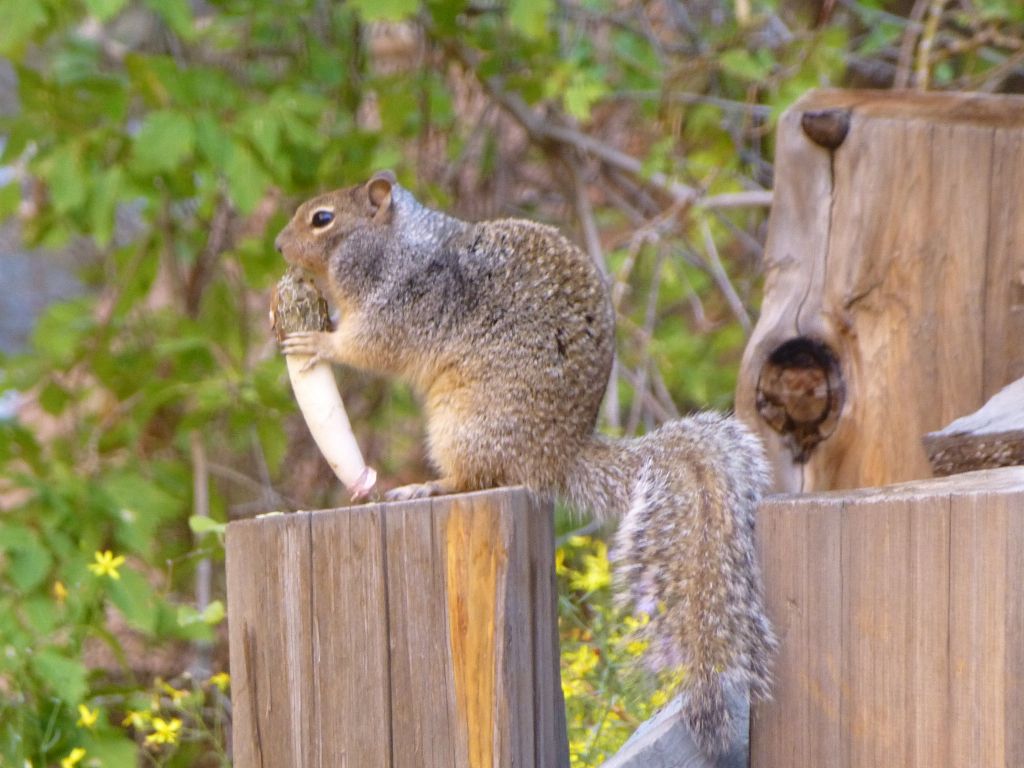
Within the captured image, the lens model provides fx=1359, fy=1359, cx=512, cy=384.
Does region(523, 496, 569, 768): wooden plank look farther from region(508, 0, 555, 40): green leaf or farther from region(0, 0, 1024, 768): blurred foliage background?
region(508, 0, 555, 40): green leaf

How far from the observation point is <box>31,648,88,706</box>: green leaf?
7.27 ft

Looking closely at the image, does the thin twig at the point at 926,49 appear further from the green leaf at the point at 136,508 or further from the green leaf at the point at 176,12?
the green leaf at the point at 136,508

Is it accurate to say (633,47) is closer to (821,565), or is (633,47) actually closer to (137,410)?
(137,410)

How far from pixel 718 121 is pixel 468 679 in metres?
2.74

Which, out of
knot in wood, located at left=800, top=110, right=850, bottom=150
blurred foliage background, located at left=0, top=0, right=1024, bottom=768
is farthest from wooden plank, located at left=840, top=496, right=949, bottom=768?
blurred foliage background, located at left=0, top=0, right=1024, bottom=768

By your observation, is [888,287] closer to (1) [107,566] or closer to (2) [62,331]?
(1) [107,566]

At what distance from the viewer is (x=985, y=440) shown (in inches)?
58.5

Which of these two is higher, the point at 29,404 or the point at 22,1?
the point at 22,1

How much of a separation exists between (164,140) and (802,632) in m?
2.03

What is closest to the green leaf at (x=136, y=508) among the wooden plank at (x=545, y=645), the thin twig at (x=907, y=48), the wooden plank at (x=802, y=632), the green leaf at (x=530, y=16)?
the green leaf at (x=530, y=16)

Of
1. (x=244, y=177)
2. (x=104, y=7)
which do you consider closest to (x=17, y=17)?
(x=104, y=7)

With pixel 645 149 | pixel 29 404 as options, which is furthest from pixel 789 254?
pixel 29 404

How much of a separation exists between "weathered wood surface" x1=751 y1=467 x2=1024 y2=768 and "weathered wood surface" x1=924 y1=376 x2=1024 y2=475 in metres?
0.10

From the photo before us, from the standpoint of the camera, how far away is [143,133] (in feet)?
9.68
